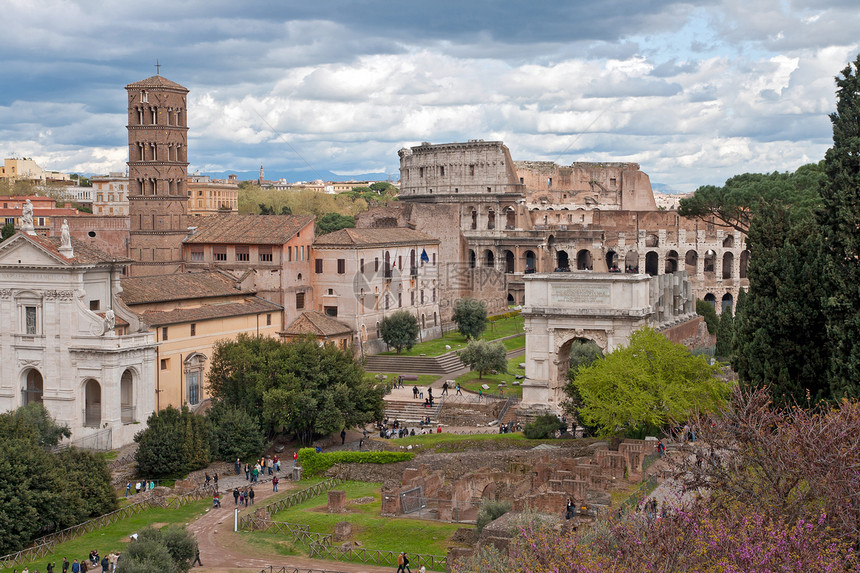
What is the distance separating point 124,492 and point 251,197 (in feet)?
360

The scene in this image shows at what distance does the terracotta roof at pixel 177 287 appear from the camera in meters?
50.8

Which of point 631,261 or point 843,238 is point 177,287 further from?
point 631,261

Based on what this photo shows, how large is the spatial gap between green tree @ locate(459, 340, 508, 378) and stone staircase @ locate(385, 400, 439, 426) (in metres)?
5.59

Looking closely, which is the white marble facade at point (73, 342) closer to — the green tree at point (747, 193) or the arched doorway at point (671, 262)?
the green tree at point (747, 193)

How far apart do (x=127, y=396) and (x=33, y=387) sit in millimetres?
4844

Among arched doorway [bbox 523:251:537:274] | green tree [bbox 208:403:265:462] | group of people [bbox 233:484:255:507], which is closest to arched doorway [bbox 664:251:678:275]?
arched doorway [bbox 523:251:537:274]

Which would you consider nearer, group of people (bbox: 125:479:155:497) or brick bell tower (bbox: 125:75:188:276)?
group of people (bbox: 125:479:155:497)

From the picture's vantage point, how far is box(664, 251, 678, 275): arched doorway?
104312mm

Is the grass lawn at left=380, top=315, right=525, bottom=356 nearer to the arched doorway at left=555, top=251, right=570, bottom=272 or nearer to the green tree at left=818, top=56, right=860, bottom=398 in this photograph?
the arched doorway at left=555, top=251, right=570, bottom=272

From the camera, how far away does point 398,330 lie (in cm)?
6284

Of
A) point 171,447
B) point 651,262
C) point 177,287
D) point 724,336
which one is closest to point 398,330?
point 177,287

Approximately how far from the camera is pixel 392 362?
6119 cm

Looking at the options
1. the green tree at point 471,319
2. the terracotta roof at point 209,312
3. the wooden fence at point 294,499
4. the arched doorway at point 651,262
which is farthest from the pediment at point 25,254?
the arched doorway at point 651,262

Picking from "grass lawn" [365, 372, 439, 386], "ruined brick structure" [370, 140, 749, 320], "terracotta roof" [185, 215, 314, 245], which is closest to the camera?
"grass lawn" [365, 372, 439, 386]
